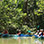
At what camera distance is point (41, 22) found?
18.9 m

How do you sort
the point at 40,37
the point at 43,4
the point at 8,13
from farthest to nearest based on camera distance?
the point at 8,13, the point at 43,4, the point at 40,37

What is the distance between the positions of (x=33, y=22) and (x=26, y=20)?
131cm

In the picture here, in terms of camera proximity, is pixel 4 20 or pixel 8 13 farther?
pixel 8 13

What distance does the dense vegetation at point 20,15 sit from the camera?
16.2m

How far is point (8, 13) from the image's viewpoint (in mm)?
17391

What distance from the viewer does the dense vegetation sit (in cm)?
1623

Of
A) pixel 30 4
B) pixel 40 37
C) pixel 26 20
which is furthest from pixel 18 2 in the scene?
pixel 40 37

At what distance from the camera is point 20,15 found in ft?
59.1

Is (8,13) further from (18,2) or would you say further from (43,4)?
(43,4)

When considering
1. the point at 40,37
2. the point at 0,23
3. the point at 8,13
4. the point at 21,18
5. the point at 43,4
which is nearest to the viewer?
the point at 40,37

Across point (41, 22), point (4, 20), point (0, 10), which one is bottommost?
point (41, 22)

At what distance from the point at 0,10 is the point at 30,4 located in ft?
19.0

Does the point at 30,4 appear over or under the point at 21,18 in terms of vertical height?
over

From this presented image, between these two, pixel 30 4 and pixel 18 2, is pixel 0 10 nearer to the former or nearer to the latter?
pixel 18 2
